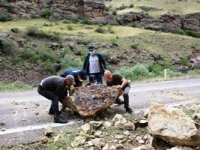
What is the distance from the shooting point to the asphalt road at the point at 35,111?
30.9 ft

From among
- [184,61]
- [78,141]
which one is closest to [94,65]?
[78,141]

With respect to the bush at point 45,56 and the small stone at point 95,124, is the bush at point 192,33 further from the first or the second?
the small stone at point 95,124

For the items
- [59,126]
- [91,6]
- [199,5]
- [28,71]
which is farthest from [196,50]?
[59,126]

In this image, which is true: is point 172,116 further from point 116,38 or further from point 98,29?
point 98,29

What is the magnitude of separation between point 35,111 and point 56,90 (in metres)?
1.39

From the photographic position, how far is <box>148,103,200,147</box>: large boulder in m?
8.30

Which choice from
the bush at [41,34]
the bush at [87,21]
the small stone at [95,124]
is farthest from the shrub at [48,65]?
the small stone at [95,124]

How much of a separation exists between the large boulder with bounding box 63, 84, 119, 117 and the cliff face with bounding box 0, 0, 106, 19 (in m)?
47.7

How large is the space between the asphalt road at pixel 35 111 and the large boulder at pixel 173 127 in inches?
79.9

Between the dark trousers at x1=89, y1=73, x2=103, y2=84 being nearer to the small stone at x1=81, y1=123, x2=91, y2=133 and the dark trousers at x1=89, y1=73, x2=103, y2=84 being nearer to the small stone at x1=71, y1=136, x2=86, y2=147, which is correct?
the small stone at x1=81, y1=123, x2=91, y2=133

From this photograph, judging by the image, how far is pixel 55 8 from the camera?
6469cm

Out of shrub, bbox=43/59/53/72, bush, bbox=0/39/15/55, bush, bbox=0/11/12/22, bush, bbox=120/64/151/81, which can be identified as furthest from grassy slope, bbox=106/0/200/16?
bush, bbox=120/64/151/81

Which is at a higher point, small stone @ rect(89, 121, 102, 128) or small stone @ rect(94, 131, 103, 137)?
small stone @ rect(89, 121, 102, 128)

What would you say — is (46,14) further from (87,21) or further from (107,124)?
(107,124)
